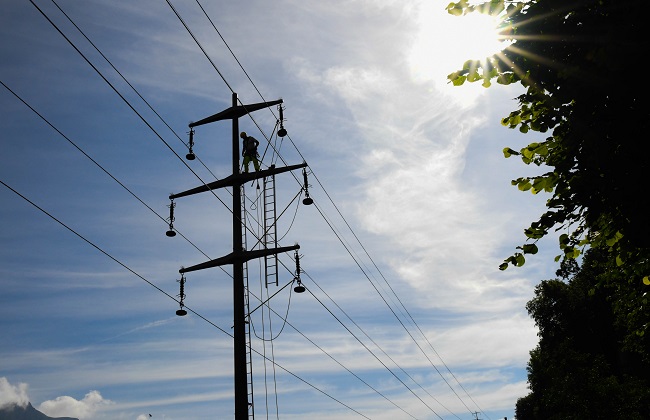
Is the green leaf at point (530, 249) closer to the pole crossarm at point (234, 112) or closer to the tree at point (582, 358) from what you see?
the pole crossarm at point (234, 112)

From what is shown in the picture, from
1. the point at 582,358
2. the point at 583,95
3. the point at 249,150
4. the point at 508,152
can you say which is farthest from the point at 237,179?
the point at 582,358

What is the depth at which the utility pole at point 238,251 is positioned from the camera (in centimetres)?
1427

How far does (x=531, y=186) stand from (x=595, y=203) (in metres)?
0.76

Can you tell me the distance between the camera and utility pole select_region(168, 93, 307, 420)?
562 inches

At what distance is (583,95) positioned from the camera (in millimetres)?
5207

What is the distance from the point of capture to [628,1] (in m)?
4.79

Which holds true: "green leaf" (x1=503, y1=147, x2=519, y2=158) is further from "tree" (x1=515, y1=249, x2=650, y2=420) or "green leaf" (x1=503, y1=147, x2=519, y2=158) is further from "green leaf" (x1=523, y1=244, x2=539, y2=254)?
"tree" (x1=515, y1=249, x2=650, y2=420)

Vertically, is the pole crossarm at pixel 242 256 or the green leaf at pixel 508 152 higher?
the pole crossarm at pixel 242 256

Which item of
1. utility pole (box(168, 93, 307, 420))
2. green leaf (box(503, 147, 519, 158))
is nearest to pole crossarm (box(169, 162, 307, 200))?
utility pole (box(168, 93, 307, 420))

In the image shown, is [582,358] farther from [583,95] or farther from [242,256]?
[583,95]

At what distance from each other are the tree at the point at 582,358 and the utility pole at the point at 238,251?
20.1 m

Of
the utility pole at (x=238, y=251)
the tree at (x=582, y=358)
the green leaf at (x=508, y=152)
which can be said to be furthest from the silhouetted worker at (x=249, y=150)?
the tree at (x=582, y=358)

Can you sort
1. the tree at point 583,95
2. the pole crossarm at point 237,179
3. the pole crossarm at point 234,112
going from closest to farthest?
the tree at point 583,95 < the pole crossarm at point 237,179 < the pole crossarm at point 234,112

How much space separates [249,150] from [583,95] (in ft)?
45.9
